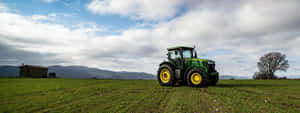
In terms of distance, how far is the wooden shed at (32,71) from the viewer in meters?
36.9

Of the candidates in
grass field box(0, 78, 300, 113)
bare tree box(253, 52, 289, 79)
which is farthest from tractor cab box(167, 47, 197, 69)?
bare tree box(253, 52, 289, 79)

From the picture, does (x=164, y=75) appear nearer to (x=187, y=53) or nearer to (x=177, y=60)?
(x=177, y=60)

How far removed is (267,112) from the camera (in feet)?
14.8

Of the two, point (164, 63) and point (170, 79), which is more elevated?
point (164, 63)

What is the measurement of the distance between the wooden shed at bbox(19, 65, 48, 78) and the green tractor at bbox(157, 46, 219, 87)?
119ft

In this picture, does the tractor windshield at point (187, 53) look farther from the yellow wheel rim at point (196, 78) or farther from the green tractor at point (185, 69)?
the yellow wheel rim at point (196, 78)

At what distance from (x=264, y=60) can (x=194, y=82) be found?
3336cm

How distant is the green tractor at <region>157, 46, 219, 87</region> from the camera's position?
11.1 meters

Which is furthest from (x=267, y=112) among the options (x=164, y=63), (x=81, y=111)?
(x=164, y=63)

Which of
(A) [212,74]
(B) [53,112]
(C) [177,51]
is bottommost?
(B) [53,112]

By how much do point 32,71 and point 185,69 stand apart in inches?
1519

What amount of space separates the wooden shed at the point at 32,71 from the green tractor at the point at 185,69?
1428 inches

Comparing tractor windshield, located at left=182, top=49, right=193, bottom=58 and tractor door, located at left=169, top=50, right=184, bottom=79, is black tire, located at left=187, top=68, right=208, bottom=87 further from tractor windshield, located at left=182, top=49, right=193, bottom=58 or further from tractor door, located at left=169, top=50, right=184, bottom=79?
tractor windshield, located at left=182, top=49, right=193, bottom=58

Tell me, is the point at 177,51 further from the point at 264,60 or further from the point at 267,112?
the point at 264,60
